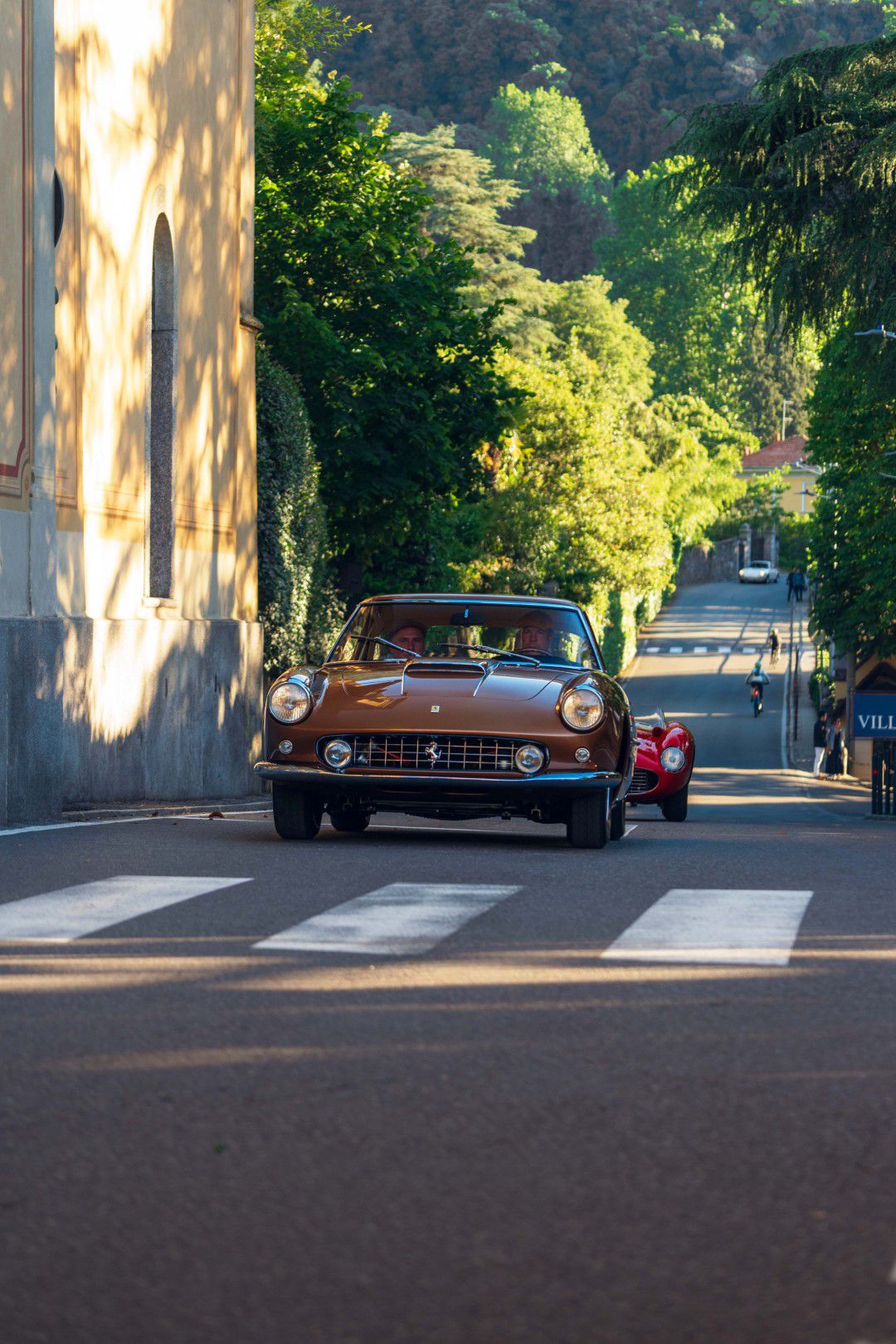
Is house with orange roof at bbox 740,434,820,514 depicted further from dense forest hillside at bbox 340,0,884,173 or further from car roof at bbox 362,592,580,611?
car roof at bbox 362,592,580,611

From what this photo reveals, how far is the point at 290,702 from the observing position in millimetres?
12406

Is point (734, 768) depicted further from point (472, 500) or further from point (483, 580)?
point (472, 500)

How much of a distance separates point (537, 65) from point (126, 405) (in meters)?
181

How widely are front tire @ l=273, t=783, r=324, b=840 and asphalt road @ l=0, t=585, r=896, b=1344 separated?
2.18 meters

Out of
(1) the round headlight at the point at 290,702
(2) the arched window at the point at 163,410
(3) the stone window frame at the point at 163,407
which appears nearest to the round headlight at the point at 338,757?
(1) the round headlight at the point at 290,702

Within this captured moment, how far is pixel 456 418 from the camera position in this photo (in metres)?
39.6

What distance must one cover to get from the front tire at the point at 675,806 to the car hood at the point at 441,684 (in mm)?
6623

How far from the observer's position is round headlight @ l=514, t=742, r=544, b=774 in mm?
12039

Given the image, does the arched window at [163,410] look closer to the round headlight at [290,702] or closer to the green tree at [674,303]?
the round headlight at [290,702]

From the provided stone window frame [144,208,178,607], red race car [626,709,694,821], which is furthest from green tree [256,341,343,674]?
red race car [626,709,694,821]

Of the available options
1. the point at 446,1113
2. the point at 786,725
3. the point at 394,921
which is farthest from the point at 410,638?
the point at 786,725

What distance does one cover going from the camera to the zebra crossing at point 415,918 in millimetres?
7980

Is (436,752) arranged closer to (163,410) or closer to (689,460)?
(163,410)

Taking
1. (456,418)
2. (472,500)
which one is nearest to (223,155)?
(456,418)
